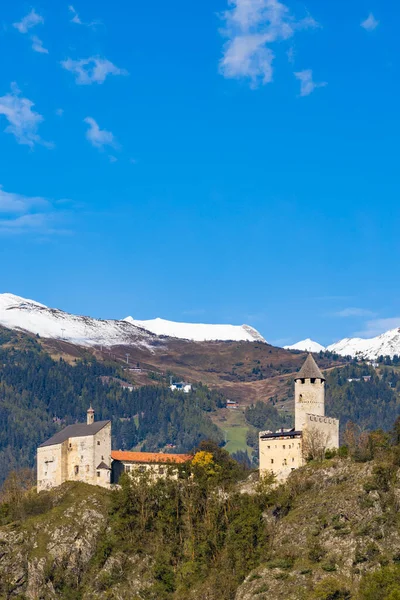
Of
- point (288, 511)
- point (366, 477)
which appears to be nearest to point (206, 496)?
point (288, 511)

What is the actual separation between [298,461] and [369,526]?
19.4 metres

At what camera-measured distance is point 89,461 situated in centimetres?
13425

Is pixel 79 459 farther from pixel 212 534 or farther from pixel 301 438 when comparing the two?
pixel 301 438

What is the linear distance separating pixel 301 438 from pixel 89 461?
2781cm

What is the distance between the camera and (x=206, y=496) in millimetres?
125125

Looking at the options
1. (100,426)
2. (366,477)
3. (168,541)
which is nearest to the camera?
(366,477)

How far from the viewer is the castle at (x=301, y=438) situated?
12594 centimetres

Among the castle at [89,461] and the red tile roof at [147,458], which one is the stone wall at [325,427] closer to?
the castle at [89,461]

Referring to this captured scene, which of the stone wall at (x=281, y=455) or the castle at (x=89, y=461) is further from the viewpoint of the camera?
the castle at (x=89, y=461)

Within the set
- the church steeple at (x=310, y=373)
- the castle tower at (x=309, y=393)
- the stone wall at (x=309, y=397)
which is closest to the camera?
the stone wall at (x=309, y=397)

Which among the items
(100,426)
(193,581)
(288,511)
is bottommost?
(193,581)

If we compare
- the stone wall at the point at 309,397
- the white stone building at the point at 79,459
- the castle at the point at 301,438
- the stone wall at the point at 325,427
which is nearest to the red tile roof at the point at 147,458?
the white stone building at the point at 79,459

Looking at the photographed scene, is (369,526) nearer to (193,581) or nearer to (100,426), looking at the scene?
(193,581)

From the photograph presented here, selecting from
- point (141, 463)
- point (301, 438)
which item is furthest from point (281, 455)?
point (141, 463)
